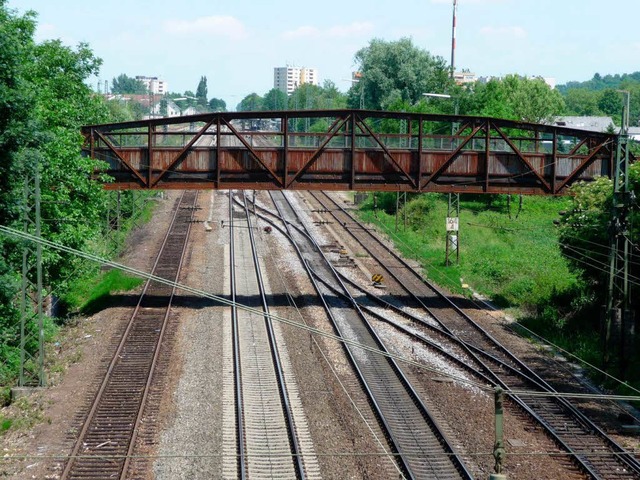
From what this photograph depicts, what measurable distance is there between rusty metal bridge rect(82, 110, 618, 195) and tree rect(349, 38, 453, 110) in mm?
55550

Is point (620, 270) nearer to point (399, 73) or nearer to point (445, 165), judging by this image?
point (445, 165)

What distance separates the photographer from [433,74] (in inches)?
3396

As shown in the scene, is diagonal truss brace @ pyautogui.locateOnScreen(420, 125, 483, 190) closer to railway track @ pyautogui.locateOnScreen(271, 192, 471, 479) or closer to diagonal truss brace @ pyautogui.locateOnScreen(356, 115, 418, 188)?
diagonal truss brace @ pyautogui.locateOnScreen(356, 115, 418, 188)

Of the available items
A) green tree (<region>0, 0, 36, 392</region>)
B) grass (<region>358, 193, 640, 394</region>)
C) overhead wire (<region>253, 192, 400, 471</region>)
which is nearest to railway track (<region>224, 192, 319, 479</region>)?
overhead wire (<region>253, 192, 400, 471</region>)

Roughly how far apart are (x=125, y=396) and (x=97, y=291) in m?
12.2

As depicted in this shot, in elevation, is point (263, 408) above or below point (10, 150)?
below

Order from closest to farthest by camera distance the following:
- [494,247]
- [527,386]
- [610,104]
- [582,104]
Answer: [527,386], [494,247], [610,104], [582,104]

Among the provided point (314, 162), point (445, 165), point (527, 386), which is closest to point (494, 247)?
point (445, 165)

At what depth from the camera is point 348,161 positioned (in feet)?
95.5

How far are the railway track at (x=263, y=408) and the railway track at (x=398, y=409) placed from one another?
1803 millimetres

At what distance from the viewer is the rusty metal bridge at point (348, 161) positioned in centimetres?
2833

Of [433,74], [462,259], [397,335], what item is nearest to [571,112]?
[433,74]

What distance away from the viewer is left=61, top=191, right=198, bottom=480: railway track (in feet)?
51.5

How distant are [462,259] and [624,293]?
15443 mm
